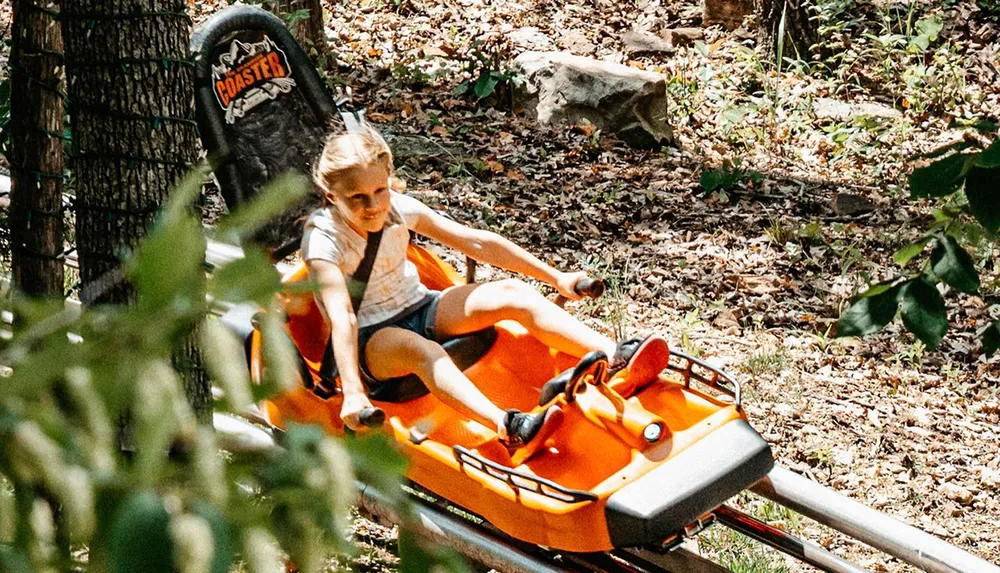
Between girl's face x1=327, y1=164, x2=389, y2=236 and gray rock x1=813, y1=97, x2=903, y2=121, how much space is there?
16.4 ft

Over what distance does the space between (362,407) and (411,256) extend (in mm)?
1020

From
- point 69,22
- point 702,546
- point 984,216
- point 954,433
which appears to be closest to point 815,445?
point 954,433

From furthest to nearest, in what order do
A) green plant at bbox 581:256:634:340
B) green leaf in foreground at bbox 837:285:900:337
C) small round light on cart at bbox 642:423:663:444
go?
green plant at bbox 581:256:634:340
small round light on cart at bbox 642:423:663:444
green leaf in foreground at bbox 837:285:900:337

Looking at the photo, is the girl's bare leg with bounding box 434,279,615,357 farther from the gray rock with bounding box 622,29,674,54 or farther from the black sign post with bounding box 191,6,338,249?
the gray rock with bounding box 622,29,674,54

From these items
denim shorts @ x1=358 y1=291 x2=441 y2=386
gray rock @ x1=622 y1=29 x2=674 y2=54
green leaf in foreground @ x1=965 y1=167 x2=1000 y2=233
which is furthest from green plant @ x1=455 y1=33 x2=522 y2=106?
green leaf in foreground @ x1=965 y1=167 x2=1000 y2=233

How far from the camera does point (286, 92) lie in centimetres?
418

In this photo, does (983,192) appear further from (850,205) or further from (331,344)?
(850,205)

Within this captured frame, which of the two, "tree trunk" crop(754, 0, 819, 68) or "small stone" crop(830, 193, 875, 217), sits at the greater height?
"tree trunk" crop(754, 0, 819, 68)

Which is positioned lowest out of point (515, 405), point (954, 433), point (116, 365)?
point (954, 433)

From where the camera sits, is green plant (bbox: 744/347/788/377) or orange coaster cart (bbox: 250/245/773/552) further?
green plant (bbox: 744/347/788/377)

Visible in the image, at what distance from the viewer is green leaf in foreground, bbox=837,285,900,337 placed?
2.01 metres

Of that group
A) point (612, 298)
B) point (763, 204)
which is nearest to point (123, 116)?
point (612, 298)

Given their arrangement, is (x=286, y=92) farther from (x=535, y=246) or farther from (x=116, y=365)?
(x=116, y=365)

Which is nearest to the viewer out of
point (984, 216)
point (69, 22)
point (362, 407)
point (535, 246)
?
point (984, 216)
